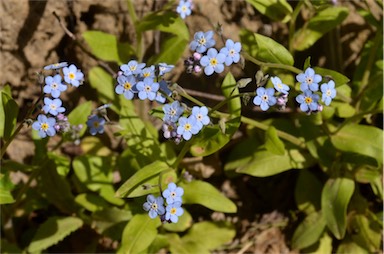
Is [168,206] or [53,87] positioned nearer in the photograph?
[168,206]

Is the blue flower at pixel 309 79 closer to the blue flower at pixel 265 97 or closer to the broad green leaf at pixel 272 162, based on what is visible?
the blue flower at pixel 265 97

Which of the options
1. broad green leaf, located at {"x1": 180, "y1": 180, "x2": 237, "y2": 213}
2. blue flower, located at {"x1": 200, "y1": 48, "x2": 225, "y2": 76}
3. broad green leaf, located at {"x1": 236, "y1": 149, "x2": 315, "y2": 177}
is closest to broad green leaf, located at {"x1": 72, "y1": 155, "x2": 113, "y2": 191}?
broad green leaf, located at {"x1": 180, "y1": 180, "x2": 237, "y2": 213}

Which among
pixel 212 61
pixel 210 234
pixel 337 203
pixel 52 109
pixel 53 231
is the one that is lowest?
pixel 210 234

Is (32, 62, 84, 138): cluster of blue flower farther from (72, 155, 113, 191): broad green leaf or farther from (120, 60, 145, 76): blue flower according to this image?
(72, 155, 113, 191): broad green leaf

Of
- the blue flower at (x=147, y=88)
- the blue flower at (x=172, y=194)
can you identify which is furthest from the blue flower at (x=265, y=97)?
the blue flower at (x=172, y=194)

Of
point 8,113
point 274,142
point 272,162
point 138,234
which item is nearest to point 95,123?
point 8,113

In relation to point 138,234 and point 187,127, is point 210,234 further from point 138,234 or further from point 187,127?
point 187,127
